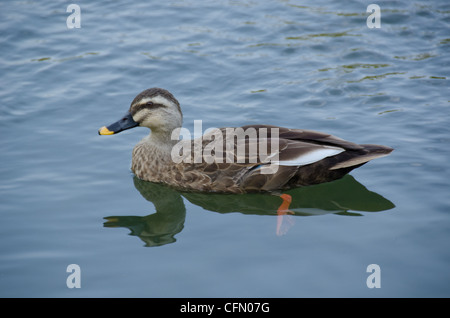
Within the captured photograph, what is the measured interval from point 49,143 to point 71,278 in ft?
10.1

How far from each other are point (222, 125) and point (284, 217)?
7.59 feet

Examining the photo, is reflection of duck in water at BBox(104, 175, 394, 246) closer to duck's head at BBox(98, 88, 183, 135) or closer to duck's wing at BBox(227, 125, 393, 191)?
duck's wing at BBox(227, 125, 393, 191)

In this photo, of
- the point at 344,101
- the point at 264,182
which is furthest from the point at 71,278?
the point at 344,101

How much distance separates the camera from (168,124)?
24.7ft

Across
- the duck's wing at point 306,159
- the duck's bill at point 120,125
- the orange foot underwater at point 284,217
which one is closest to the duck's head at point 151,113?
the duck's bill at point 120,125

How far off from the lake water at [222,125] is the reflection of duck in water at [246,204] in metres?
0.02

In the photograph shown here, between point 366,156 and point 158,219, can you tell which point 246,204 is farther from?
point 366,156

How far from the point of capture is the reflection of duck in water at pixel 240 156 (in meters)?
6.93

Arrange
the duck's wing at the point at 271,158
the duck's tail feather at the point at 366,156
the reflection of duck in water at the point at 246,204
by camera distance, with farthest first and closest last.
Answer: the duck's wing at the point at 271,158, the duck's tail feather at the point at 366,156, the reflection of duck in water at the point at 246,204

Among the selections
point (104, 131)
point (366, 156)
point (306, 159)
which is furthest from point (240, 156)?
point (104, 131)

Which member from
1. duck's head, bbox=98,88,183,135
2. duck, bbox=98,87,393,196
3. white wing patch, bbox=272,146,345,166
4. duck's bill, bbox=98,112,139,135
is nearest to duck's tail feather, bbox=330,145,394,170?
duck, bbox=98,87,393,196

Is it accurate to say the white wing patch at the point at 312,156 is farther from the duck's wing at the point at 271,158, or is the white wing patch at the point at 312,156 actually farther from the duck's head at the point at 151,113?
the duck's head at the point at 151,113

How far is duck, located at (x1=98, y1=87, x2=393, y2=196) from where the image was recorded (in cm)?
693

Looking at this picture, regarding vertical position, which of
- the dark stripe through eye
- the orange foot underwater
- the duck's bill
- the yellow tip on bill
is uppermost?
the dark stripe through eye
